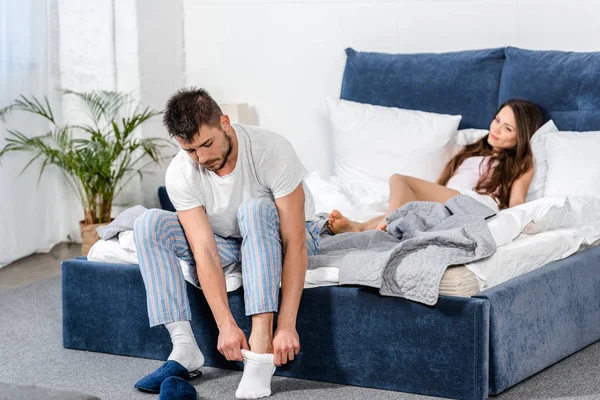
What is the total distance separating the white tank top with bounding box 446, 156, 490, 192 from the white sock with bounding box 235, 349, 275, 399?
4.71 ft

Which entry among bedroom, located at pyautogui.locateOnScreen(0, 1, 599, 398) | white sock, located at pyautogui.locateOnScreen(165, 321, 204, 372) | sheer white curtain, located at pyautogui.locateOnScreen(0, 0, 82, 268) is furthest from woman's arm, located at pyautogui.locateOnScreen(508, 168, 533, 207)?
sheer white curtain, located at pyautogui.locateOnScreen(0, 0, 82, 268)

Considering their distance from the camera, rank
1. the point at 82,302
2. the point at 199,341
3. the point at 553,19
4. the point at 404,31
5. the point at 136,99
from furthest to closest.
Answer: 1. the point at 136,99
2. the point at 404,31
3. the point at 553,19
4. the point at 82,302
5. the point at 199,341

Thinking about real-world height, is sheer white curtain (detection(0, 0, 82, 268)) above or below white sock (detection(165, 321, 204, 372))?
above

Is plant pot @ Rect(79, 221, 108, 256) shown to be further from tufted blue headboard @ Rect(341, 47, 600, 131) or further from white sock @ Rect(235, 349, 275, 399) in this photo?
white sock @ Rect(235, 349, 275, 399)

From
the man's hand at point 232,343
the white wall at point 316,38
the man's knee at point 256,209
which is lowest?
the man's hand at point 232,343

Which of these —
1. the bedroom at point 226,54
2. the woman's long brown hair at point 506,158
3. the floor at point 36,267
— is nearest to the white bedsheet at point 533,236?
the woman's long brown hair at point 506,158

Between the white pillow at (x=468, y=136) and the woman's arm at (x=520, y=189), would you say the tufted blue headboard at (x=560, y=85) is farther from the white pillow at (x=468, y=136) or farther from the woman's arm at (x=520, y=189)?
the woman's arm at (x=520, y=189)

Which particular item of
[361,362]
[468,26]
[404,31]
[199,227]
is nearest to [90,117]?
[404,31]

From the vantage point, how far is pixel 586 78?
12.6ft

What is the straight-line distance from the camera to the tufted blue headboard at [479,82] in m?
3.85

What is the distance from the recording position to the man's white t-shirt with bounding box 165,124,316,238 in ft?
9.06

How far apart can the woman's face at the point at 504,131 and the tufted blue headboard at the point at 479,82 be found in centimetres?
20

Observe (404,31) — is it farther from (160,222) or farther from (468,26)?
(160,222)

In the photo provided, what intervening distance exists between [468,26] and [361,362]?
2.23 m
